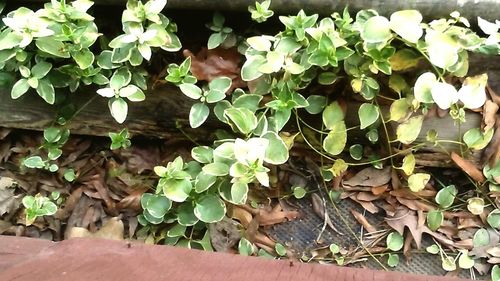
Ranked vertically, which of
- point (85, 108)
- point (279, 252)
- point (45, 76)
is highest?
point (45, 76)

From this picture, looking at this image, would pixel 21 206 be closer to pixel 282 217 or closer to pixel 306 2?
pixel 282 217

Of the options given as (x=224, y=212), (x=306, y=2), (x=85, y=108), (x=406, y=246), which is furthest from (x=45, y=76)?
(x=406, y=246)

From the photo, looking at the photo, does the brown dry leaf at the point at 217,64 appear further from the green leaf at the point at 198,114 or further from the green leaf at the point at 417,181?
the green leaf at the point at 417,181

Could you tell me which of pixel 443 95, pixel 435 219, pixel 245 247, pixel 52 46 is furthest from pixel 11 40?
pixel 435 219

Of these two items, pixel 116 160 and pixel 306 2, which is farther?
pixel 116 160

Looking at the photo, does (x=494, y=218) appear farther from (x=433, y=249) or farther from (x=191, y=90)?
(x=191, y=90)

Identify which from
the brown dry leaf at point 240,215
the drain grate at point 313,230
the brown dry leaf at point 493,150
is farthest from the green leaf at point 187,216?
the brown dry leaf at point 493,150
